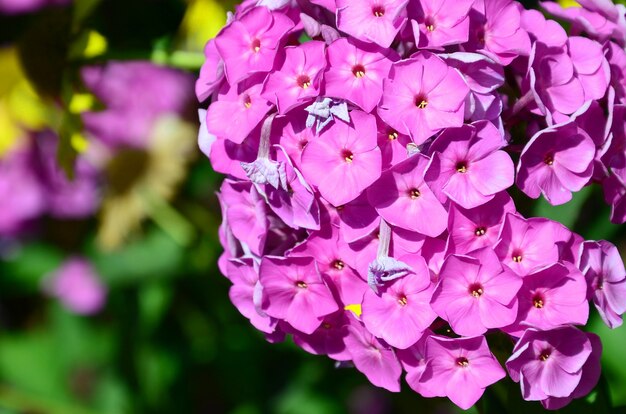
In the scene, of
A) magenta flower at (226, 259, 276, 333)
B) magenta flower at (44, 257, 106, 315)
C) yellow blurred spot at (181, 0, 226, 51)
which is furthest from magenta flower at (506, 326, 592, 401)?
magenta flower at (44, 257, 106, 315)

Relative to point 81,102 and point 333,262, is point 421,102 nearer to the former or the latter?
point 333,262

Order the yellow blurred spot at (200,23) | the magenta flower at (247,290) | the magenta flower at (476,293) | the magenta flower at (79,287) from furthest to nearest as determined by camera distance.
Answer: the magenta flower at (79,287), the yellow blurred spot at (200,23), the magenta flower at (247,290), the magenta flower at (476,293)

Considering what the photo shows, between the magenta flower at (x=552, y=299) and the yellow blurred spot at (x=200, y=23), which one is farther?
the yellow blurred spot at (x=200, y=23)

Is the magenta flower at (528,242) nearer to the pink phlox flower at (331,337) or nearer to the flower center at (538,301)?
the flower center at (538,301)

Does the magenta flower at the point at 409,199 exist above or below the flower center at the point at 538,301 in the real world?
above

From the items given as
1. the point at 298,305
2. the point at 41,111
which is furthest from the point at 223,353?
the point at 298,305

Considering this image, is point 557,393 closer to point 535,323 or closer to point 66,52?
point 535,323

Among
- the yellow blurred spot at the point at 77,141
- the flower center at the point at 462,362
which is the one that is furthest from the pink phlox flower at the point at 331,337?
the yellow blurred spot at the point at 77,141

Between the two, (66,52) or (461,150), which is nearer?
(461,150)
